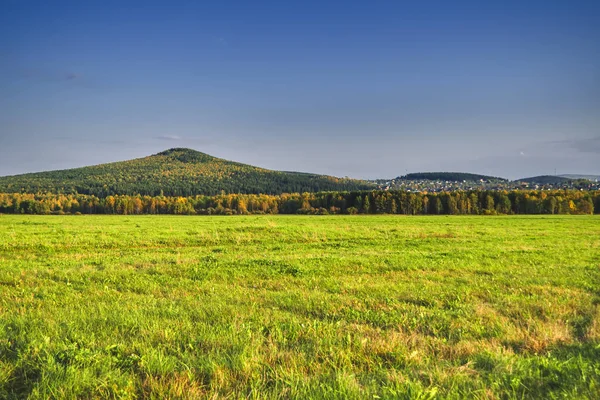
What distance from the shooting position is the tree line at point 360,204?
102250 mm

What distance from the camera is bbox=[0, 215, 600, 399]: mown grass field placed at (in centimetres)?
A: 435

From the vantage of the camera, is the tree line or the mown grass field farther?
the tree line

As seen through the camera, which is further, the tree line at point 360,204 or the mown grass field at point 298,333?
the tree line at point 360,204

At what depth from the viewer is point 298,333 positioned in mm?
6168

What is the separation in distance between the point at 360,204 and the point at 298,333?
105219 millimetres

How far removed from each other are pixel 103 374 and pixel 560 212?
121373mm

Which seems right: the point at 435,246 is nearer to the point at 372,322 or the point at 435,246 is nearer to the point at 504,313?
the point at 504,313

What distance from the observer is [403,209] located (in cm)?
10975

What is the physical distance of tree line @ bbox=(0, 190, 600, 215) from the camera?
335 feet

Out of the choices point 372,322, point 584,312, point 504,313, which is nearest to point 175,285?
point 372,322

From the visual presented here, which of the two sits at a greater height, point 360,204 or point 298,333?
point 298,333

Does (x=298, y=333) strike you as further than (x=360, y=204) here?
Answer: No

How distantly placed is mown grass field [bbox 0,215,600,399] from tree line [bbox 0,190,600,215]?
95.6 m

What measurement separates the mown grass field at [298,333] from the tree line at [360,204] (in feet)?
314
